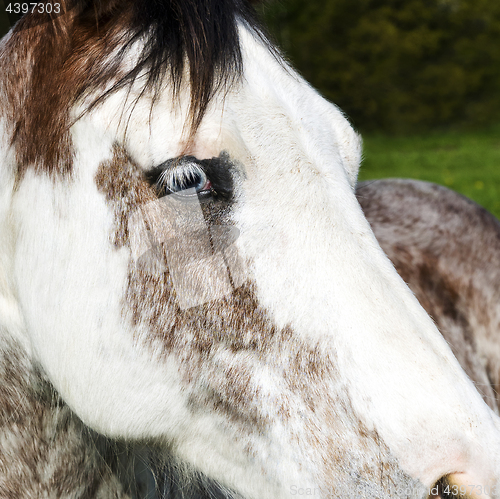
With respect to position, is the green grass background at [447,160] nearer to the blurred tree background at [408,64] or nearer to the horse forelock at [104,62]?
the blurred tree background at [408,64]

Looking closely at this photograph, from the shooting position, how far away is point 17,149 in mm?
1479

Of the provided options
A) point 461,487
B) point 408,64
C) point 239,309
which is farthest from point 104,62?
point 408,64

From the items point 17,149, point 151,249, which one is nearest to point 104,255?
point 151,249

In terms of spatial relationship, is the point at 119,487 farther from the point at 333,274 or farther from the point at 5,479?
the point at 333,274

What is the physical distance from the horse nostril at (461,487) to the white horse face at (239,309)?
0.02 metres

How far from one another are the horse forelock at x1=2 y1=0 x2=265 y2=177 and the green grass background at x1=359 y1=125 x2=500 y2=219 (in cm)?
684

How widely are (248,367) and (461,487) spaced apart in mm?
523

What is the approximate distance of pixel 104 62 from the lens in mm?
1414

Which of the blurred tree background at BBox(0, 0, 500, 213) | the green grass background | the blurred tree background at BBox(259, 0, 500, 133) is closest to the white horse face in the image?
the green grass background

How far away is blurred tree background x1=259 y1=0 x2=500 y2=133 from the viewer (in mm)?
15945

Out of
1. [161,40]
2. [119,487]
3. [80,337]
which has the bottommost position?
[119,487]

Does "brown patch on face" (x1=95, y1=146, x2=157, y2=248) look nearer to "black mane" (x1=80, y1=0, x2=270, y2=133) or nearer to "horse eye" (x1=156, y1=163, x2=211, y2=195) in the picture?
"horse eye" (x1=156, y1=163, x2=211, y2=195)

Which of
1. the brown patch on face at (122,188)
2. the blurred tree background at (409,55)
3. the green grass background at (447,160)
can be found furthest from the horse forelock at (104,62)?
the blurred tree background at (409,55)

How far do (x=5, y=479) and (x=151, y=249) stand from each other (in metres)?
0.83
